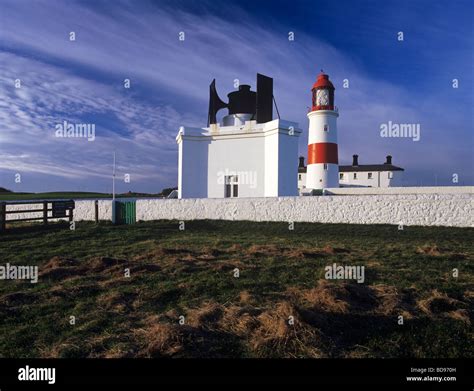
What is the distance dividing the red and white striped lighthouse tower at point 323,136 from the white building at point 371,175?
1587 centimetres

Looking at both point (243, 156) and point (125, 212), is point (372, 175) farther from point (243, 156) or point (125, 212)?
point (125, 212)

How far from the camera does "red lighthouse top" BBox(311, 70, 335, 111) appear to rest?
30.3 metres

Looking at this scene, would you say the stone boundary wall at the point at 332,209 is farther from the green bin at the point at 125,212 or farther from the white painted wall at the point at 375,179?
the white painted wall at the point at 375,179

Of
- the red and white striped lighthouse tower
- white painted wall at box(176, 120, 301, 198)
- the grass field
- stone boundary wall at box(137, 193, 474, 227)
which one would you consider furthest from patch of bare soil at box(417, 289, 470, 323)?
the red and white striped lighthouse tower

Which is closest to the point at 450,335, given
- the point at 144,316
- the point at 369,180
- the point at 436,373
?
the point at 436,373

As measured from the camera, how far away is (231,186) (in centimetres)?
2275

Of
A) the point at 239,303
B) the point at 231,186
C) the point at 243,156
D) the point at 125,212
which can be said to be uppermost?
the point at 243,156

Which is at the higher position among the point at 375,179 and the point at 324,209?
the point at 375,179

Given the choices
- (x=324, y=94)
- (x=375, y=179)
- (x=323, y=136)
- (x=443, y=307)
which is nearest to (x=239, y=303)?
(x=443, y=307)

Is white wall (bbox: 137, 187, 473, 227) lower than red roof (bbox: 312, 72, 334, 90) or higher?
lower

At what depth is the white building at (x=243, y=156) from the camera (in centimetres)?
2122

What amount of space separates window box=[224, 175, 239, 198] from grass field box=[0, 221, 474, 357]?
1217cm

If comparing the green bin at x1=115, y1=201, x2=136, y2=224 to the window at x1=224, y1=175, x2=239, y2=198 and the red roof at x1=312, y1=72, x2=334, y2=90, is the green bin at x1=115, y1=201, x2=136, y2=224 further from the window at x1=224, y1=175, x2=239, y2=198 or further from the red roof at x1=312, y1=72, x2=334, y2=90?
the red roof at x1=312, y1=72, x2=334, y2=90

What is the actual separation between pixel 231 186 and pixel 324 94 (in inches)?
591
